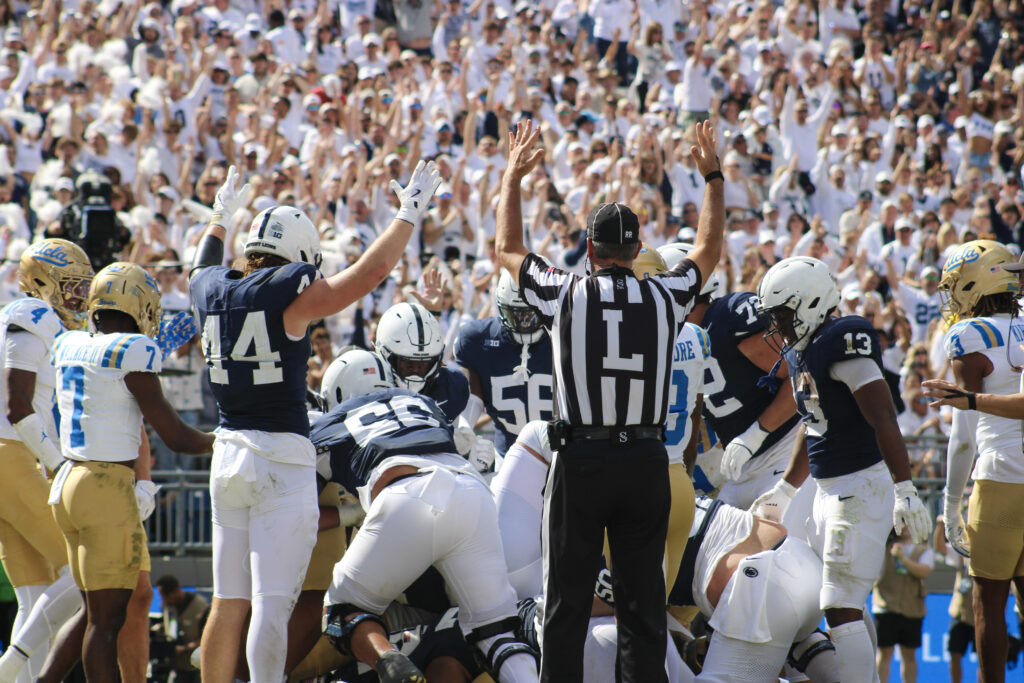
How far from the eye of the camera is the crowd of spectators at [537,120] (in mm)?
12820

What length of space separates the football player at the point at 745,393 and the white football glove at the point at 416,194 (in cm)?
251

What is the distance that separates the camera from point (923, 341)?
12.5 m

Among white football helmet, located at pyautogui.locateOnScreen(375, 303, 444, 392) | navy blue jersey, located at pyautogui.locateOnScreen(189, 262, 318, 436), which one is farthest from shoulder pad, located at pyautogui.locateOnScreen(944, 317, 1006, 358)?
navy blue jersey, located at pyautogui.locateOnScreen(189, 262, 318, 436)

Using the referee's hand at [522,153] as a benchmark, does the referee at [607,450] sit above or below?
below

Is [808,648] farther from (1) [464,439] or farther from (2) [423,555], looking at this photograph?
(1) [464,439]

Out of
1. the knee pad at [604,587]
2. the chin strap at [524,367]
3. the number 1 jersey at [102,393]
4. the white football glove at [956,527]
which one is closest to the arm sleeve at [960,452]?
the white football glove at [956,527]

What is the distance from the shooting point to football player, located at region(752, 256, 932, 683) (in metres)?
5.55

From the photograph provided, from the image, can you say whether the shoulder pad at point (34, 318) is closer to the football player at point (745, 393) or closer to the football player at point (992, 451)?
the football player at point (745, 393)

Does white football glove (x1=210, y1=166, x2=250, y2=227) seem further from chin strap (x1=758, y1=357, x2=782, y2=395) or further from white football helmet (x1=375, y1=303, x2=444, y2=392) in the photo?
chin strap (x1=758, y1=357, x2=782, y2=395)

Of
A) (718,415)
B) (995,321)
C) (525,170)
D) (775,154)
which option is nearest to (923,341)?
(775,154)

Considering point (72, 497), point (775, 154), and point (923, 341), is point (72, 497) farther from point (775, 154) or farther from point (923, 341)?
point (775, 154)

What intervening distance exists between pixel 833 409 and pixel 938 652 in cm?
462

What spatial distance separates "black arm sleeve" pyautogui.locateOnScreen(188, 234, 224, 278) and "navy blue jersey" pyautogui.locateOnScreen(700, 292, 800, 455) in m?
2.95

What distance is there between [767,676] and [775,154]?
36.0 feet
